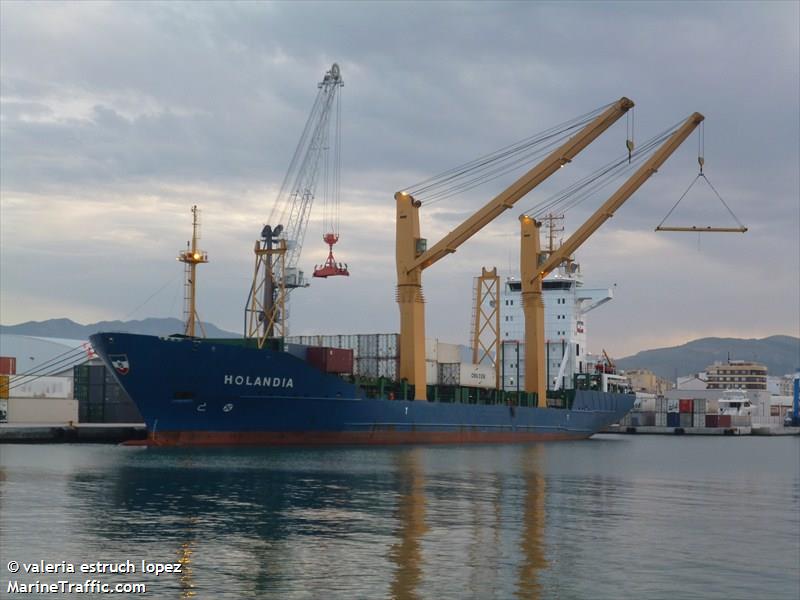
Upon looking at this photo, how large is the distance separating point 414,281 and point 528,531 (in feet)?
112

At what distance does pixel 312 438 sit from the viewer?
50.0m

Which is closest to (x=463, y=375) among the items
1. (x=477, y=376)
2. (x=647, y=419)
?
(x=477, y=376)

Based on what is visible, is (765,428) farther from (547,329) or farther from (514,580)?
(514,580)

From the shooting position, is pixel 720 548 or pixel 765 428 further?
pixel 765 428

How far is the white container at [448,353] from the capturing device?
6319cm

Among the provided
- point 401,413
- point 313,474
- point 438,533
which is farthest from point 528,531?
point 401,413

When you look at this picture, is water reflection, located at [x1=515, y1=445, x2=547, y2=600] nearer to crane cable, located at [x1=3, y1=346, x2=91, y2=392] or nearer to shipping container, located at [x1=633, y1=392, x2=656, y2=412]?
crane cable, located at [x1=3, y1=346, x2=91, y2=392]

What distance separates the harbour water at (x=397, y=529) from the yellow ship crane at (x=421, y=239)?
1499 cm

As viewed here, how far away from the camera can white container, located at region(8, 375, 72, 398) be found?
68125mm

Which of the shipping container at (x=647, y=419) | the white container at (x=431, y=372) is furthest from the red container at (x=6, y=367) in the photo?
the shipping container at (x=647, y=419)

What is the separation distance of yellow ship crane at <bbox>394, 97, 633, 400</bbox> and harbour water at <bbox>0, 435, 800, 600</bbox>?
49.2ft

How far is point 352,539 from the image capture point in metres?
21.5

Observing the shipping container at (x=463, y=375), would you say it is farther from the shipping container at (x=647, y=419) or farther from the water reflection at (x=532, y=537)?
the shipping container at (x=647, y=419)

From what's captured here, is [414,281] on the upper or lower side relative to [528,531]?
upper
